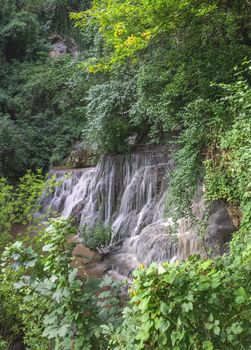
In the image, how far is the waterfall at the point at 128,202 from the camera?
22.4ft

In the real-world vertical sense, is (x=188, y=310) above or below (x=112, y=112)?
below

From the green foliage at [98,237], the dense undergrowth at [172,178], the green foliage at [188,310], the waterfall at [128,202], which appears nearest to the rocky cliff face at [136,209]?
the waterfall at [128,202]

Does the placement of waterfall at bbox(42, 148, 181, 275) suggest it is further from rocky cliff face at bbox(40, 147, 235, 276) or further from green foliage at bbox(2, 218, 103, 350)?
green foliage at bbox(2, 218, 103, 350)

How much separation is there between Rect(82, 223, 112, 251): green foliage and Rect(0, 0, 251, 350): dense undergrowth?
0.04 metres

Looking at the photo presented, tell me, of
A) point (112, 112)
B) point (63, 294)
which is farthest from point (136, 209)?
point (63, 294)

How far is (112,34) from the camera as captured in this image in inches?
232

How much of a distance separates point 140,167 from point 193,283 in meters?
7.13

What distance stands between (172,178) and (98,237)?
134 inches

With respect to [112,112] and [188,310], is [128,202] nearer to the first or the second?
[112,112]

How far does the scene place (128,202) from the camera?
8.67 m

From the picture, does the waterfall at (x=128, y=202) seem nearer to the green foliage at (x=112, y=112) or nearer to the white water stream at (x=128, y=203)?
the white water stream at (x=128, y=203)

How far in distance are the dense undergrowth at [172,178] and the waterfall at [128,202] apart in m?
0.57

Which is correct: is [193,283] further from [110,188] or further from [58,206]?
[58,206]

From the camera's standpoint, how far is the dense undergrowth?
1.76 m
